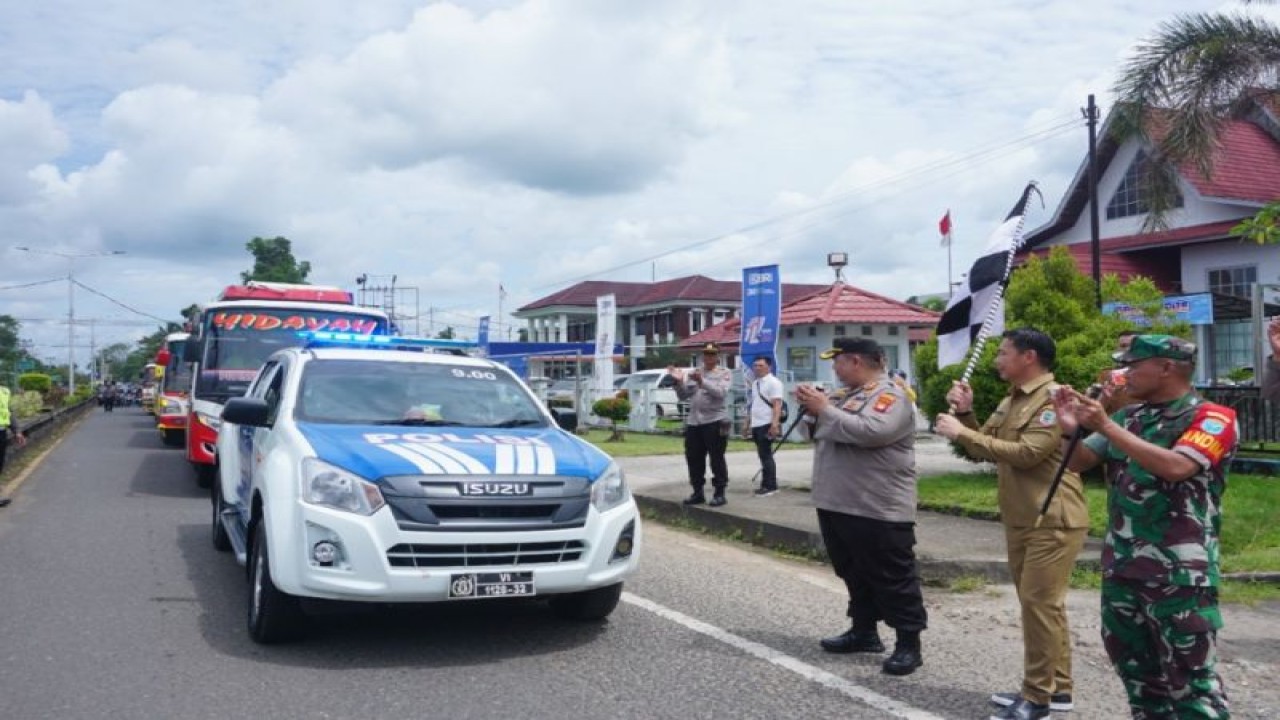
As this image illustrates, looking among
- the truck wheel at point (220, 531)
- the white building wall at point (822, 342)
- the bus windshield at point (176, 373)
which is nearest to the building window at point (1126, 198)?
the white building wall at point (822, 342)

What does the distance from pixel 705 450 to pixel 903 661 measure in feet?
20.5

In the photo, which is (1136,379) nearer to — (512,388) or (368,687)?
(368,687)

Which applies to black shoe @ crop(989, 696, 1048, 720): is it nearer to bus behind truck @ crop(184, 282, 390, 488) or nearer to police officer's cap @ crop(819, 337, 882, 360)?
police officer's cap @ crop(819, 337, 882, 360)

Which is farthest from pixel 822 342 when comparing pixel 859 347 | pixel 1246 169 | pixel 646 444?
pixel 859 347

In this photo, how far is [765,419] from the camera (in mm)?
12484

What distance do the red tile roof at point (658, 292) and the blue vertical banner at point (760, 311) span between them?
36.7 meters

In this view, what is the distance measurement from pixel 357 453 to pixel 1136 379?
382 centimetres

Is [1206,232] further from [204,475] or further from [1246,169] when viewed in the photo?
[204,475]

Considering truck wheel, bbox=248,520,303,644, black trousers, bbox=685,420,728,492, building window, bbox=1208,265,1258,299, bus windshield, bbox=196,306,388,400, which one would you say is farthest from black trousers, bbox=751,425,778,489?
building window, bbox=1208,265,1258,299

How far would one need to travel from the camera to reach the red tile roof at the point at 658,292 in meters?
57.8

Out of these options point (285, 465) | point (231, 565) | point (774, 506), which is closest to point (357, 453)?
point (285, 465)

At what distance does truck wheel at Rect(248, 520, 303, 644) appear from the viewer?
5.72 m

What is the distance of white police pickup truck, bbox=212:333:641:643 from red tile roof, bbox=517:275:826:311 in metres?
49.3

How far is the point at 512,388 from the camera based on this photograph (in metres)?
7.47
